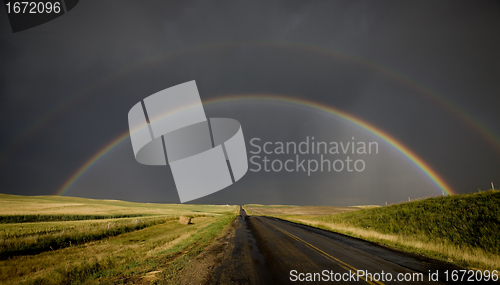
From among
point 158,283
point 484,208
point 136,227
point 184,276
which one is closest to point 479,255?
point 484,208

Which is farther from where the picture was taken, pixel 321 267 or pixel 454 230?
pixel 454 230

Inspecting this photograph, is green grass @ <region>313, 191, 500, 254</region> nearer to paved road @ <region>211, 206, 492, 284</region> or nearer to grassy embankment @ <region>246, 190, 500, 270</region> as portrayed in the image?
grassy embankment @ <region>246, 190, 500, 270</region>

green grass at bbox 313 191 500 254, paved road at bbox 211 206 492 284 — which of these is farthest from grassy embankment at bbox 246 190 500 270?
paved road at bbox 211 206 492 284

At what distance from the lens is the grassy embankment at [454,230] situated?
1019 centimetres

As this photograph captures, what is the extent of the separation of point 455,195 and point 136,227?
35.7 m

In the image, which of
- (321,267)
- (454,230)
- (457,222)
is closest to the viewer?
(321,267)

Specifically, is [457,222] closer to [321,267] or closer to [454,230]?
[454,230]

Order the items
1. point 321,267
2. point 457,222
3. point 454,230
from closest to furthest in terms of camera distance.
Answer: point 321,267 < point 454,230 < point 457,222

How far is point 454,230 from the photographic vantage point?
13.8 metres

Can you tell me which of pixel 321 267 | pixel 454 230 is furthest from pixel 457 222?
pixel 321 267

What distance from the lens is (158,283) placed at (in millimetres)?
6711

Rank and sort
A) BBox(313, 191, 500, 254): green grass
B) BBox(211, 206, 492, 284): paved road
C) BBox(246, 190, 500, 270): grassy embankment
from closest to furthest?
1. BBox(211, 206, 492, 284): paved road
2. BBox(246, 190, 500, 270): grassy embankment
3. BBox(313, 191, 500, 254): green grass

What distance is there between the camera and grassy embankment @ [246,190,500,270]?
10188 mm

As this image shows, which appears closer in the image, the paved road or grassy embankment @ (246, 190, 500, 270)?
the paved road
